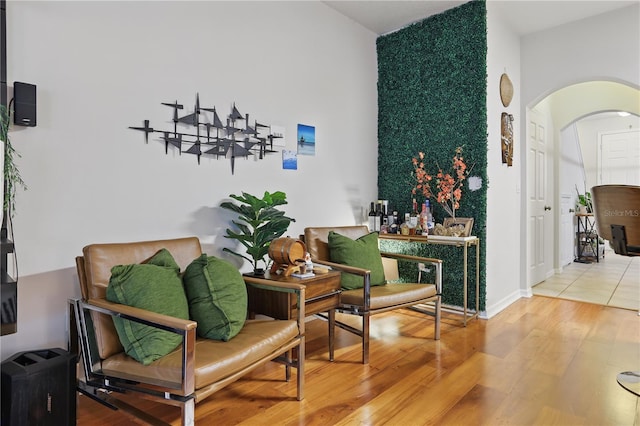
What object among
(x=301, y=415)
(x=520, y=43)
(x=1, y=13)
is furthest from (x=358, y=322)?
(x=520, y=43)

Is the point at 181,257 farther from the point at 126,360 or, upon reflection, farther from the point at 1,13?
the point at 1,13

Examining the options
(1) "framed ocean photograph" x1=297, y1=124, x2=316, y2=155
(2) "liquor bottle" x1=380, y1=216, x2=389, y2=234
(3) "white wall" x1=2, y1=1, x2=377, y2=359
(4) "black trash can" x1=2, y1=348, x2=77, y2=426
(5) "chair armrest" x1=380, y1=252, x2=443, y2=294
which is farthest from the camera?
(2) "liquor bottle" x1=380, y1=216, x2=389, y2=234

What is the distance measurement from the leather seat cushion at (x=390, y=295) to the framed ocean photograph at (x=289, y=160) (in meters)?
1.22

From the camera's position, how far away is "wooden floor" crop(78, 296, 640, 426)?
1978 millimetres

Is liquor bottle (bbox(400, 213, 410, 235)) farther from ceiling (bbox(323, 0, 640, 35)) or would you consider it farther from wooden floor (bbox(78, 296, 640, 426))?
ceiling (bbox(323, 0, 640, 35))

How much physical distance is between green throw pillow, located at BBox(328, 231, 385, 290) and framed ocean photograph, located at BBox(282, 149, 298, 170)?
711 mm

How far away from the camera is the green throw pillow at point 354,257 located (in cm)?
294

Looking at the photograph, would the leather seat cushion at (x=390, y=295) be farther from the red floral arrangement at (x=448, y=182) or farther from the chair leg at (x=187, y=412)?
the chair leg at (x=187, y=412)

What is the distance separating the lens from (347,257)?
300 centimetres

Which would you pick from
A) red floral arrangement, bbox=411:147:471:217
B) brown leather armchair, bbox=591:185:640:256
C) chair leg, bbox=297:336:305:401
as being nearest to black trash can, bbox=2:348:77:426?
chair leg, bbox=297:336:305:401

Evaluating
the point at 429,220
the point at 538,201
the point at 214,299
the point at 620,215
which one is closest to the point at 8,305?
the point at 214,299

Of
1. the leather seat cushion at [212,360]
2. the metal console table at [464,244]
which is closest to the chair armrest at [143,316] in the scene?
the leather seat cushion at [212,360]

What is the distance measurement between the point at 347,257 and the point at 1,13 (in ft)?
7.99

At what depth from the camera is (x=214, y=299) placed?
194cm
